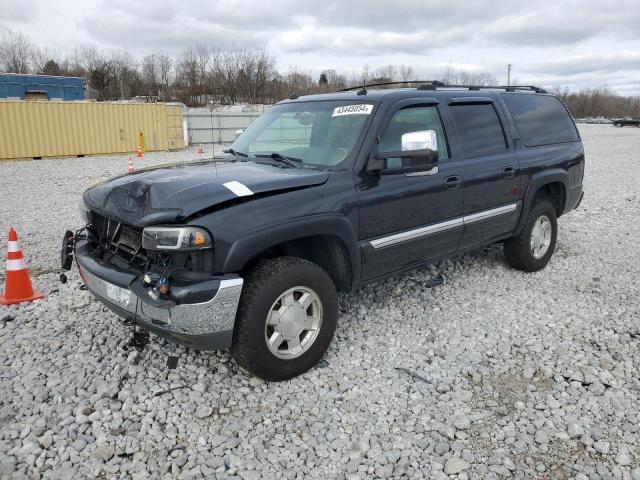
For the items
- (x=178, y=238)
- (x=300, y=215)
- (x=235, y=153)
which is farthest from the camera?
(x=235, y=153)

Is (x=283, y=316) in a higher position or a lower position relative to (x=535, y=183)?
lower

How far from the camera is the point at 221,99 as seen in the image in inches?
2040

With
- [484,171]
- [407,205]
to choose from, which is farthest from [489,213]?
[407,205]

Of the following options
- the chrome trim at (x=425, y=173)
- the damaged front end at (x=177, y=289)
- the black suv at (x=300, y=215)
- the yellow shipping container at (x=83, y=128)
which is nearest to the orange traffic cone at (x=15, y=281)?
the black suv at (x=300, y=215)

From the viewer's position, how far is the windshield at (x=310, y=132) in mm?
3727

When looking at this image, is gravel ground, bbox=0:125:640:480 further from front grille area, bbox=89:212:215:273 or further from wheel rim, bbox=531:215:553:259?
front grille area, bbox=89:212:215:273

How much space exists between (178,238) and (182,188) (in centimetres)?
40

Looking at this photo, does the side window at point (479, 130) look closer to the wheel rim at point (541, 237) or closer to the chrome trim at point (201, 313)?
the wheel rim at point (541, 237)

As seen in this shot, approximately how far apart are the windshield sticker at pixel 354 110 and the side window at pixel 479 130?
973 millimetres

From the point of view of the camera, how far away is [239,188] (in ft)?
10.0

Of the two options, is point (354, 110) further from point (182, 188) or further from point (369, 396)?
point (369, 396)

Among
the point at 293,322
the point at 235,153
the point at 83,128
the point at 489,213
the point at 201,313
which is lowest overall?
the point at 293,322

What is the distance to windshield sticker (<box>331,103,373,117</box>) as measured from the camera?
3.82 meters

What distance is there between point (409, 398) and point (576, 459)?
0.97 m
